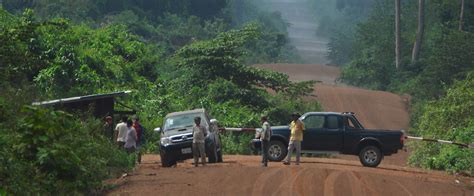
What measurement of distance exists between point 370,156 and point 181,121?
17.7 ft

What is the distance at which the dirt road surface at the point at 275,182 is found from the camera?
20.2m

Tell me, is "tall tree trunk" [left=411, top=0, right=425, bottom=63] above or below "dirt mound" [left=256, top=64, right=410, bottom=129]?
above

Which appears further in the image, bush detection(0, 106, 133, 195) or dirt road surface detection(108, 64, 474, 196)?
dirt road surface detection(108, 64, 474, 196)

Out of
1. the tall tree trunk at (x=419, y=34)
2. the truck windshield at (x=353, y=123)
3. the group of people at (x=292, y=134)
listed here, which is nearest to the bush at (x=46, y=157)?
the group of people at (x=292, y=134)

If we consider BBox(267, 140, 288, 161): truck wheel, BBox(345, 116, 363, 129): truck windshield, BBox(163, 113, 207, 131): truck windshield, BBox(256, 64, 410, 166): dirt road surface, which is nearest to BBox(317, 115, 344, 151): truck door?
BBox(345, 116, 363, 129): truck windshield

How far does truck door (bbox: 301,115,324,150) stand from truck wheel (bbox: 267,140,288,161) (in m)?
0.57

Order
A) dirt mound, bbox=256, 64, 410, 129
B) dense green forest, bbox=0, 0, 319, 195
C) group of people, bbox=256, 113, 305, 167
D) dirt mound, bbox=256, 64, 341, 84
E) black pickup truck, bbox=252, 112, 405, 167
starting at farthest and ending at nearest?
dirt mound, bbox=256, 64, 341, 84
dirt mound, bbox=256, 64, 410, 129
black pickup truck, bbox=252, 112, 405, 167
group of people, bbox=256, 113, 305, 167
dense green forest, bbox=0, 0, 319, 195

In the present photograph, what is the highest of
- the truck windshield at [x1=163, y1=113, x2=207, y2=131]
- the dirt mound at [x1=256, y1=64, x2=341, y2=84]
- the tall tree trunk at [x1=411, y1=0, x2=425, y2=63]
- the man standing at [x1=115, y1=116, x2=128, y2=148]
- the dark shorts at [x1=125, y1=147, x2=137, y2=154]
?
the tall tree trunk at [x1=411, y1=0, x2=425, y2=63]

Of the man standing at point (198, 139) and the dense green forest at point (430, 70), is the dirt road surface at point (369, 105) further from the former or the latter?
the man standing at point (198, 139)

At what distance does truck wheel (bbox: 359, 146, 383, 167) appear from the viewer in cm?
2873

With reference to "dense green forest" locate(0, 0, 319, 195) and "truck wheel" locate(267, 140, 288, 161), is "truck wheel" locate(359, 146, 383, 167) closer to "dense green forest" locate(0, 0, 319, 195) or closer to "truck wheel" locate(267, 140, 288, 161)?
"truck wheel" locate(267, 140, 288, 161)

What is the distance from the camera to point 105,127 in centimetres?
2755

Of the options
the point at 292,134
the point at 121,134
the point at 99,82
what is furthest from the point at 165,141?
the point at 99,82

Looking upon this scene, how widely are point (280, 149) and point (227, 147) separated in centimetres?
787
